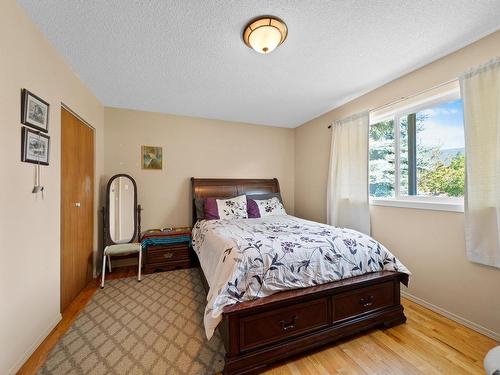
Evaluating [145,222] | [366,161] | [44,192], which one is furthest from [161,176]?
[366,161]

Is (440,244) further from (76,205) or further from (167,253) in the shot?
(76,205)

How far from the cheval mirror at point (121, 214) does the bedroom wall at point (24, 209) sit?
1069 millimetres

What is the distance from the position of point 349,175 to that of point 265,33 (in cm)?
203

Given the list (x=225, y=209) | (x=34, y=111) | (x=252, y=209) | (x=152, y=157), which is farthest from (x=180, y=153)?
(x=34, y=111)

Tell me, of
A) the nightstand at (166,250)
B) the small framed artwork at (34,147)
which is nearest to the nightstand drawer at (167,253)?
the nightstand at (166,250)

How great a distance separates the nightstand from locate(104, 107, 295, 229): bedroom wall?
1.50ft

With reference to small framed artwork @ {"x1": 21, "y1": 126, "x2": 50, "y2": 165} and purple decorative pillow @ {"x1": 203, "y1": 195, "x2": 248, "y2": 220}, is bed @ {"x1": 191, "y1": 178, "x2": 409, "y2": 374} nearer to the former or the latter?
purple decorative pillow @ {"x1": 203, "y1": 195, "x2": 248, "y2": 220}

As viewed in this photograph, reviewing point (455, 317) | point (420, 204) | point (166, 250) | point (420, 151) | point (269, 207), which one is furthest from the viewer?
point (269, 207)

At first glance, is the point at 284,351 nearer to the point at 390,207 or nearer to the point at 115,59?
the point at 390,207

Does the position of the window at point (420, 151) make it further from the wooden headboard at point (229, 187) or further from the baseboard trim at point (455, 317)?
the wooden headboard at point (229, 187)

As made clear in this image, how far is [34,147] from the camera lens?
60.5 inches

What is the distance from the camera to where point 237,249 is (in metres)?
1.62

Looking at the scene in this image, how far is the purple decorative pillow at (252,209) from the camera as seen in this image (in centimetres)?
325

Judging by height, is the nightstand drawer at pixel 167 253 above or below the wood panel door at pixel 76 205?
below
